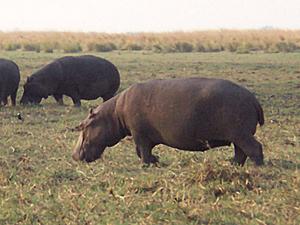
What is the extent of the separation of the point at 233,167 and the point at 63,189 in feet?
5.80

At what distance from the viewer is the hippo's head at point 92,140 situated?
340 inches

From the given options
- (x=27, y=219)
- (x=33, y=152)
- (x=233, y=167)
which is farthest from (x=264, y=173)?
(x=33, y=152)

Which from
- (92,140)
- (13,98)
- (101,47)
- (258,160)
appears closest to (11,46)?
(101,47)

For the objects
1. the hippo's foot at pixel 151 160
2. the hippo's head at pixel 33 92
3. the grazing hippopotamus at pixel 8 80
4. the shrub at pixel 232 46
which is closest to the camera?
the hippo's foot at pixel 151 160

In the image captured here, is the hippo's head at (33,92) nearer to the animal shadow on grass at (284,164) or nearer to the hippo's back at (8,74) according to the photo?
the hippo's back at (8,74)

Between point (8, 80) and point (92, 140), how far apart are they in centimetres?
681

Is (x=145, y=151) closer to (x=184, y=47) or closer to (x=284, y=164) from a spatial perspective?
(x=284, y=164)

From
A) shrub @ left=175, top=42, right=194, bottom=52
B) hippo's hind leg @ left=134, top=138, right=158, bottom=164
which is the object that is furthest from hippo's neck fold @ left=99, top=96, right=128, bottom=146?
shrub @ left=175, top=42, right=194, bottom=52

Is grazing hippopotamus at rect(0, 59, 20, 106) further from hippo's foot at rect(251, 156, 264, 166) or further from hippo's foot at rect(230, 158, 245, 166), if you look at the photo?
hippo's foot at rect(251, 156, 264, 166)

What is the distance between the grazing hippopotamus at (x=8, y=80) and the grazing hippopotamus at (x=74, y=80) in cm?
27

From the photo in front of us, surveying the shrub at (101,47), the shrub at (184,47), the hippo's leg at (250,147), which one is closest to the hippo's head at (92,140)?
the hippo's leg at (250,147)

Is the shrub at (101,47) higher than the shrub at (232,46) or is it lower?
lower

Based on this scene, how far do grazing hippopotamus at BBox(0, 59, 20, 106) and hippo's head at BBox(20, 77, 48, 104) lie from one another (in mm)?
240

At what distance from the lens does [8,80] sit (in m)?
14.9
